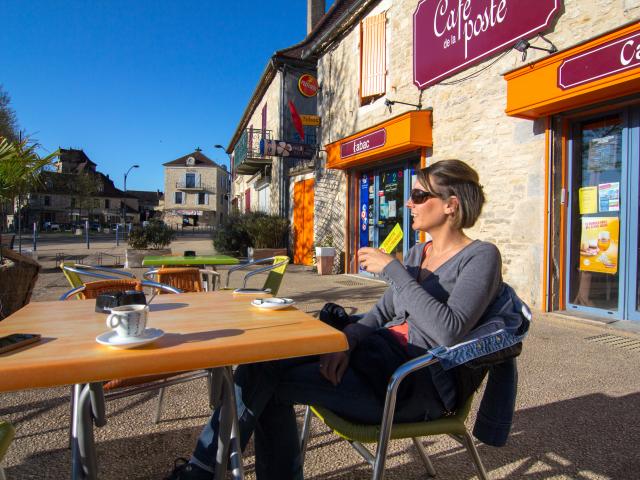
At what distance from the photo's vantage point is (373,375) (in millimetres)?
Result: 1534

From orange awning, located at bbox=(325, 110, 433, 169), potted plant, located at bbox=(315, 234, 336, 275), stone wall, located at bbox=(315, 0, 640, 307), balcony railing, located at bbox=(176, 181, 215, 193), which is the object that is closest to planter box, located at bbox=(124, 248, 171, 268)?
potted plant, located at bbox=(315, 234, 336, 275)

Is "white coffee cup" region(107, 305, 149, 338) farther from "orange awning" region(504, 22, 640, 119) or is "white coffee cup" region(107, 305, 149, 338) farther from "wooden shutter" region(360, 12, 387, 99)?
"wooden shutter" region(360, 12, 387, 99)

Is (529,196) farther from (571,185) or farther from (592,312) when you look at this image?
(592,312)

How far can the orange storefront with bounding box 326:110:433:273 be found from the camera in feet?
23.5

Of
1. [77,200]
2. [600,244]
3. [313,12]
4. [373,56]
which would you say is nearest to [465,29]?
[373,56]

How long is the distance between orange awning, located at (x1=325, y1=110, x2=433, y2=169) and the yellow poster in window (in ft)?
9.24

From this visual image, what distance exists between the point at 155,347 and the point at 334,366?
0.62 metres

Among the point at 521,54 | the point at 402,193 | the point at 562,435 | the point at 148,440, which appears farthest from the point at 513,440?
the point at 402,193

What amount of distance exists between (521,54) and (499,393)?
5.25 meters

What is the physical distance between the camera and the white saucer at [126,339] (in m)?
1.13

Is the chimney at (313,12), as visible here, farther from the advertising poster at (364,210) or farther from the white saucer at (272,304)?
the white saucer at (272,304)

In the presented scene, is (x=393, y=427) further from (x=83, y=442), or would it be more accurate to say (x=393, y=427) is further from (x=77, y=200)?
(x=77, y=200)

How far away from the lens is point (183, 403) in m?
2.78

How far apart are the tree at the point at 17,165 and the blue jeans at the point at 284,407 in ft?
11.1
